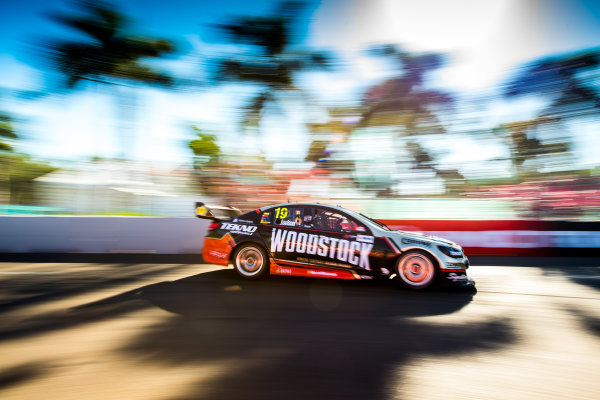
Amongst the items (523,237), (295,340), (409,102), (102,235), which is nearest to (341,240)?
(295,340)

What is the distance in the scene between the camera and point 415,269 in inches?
203

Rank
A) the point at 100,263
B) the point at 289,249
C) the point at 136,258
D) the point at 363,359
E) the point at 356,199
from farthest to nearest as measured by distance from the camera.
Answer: the point at 356,199 < the point at 136,258 < the point at 100,263 < the point at 289,249 < the point at 363,359

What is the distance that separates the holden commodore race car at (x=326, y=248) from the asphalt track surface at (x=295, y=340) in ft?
0.93

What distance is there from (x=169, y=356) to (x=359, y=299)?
2499 mm

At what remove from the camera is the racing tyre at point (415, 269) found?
5074 millimetres

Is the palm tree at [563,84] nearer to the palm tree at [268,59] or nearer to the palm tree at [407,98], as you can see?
the palm tree at [407,98]

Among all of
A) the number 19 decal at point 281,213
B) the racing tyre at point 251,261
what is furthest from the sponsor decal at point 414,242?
the racing tyre at point 251,261

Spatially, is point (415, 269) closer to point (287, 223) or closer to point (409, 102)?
point (287, 223)

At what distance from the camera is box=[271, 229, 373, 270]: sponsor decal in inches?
204

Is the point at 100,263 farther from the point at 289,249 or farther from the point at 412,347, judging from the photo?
the point at 412,347

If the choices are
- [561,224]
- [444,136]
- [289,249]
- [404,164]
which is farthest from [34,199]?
[561,224]

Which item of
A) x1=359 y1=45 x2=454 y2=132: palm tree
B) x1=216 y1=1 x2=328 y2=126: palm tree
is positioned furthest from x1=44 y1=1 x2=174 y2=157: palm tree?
x1=359 y1=45 x2=454 y2=132: palm tree

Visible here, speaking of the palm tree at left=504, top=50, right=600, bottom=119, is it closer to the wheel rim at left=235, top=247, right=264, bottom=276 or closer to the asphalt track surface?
the asphalt track surface

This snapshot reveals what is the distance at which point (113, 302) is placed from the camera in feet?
14.5
